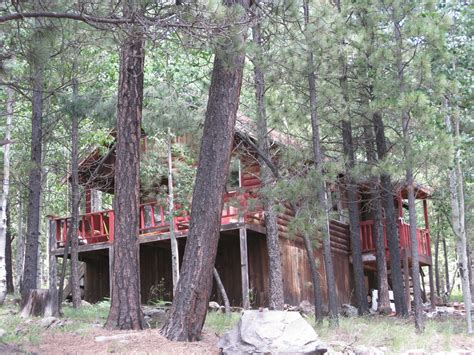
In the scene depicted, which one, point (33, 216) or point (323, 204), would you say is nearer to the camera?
point (323, 204)

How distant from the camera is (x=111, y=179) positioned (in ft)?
65.8

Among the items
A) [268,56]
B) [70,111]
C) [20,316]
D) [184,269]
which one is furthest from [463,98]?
[20,316]

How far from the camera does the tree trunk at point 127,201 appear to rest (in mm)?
9375

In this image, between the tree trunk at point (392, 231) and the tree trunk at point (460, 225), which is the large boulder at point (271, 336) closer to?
the tree trunk at point (460, 225)

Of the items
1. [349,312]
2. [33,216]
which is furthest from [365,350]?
[33,216]

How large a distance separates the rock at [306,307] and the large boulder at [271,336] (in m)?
7.76

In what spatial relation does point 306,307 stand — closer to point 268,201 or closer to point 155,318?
point 268,201

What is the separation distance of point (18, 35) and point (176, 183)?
9.29 meters

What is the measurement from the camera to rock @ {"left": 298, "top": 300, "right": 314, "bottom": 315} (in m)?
15.5

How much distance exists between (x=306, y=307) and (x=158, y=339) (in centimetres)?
838

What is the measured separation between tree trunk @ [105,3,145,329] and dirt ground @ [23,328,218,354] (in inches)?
20.0

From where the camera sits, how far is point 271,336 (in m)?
7.52

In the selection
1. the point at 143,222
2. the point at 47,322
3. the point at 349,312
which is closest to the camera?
the point at 47,322

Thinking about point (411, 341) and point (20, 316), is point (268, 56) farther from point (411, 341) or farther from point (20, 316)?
point (20, 316)
